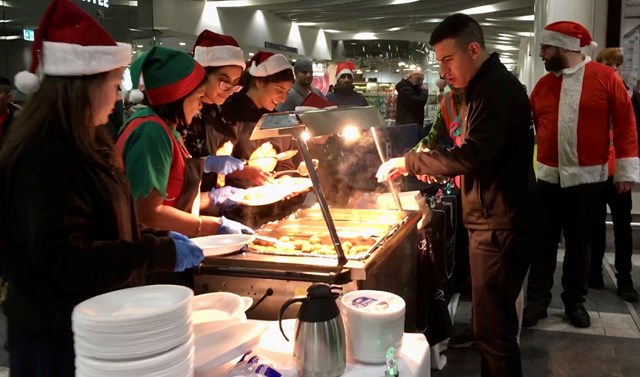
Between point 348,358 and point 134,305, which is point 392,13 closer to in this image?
point 348,358

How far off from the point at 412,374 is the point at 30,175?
3.71ft

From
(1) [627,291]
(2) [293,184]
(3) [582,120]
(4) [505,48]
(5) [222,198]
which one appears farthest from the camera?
(4) [505,48]

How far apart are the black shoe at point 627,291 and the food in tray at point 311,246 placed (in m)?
3.08

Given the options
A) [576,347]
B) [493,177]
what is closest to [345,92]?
[576,347]

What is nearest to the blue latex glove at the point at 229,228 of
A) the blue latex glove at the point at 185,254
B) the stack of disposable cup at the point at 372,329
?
the blue latex glove at the point at 185,254

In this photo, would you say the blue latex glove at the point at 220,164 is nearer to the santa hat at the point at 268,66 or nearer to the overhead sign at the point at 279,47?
the santa hat at the point at 268,66

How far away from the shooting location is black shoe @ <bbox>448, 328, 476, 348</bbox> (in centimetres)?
390

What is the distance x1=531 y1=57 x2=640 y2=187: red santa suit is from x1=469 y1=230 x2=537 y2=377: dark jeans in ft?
5.38

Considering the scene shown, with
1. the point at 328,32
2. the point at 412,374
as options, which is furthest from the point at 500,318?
the point at 328,32

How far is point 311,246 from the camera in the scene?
254 cm

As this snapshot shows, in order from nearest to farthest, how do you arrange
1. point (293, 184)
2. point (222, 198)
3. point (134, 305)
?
point (134, 305)
point (222, 198)
point (293, 184)

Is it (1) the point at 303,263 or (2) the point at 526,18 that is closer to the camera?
(1) the point at 303,263

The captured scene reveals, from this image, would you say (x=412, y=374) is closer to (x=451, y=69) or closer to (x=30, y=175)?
(x=30, y=175)

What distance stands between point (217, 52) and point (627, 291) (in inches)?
146
